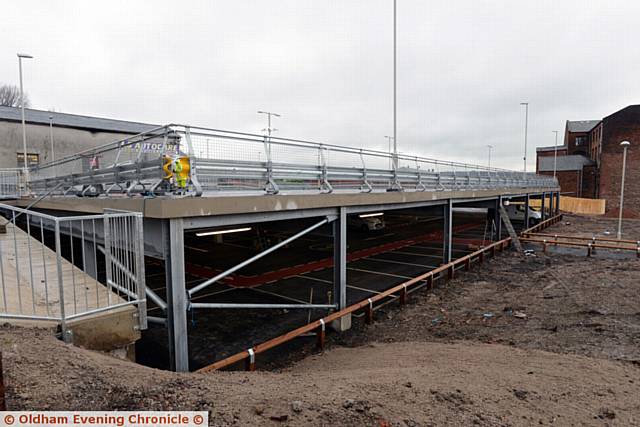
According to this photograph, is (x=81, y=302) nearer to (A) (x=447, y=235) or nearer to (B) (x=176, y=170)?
(B) (x=176, y=170)

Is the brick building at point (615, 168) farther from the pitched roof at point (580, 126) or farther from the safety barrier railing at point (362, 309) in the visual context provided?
the safety barrier railing at point (362, 309)

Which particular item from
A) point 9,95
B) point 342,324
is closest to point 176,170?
point 342,324

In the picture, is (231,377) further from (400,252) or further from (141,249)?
(400,252)

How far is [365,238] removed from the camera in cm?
2605

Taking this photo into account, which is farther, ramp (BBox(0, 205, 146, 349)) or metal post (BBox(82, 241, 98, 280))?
metal post (BBox(82, 241, 98, 280))

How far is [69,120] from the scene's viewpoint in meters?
32.2

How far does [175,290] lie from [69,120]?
112 ft

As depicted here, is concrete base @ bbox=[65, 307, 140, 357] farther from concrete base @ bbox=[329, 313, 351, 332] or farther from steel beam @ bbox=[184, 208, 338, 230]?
concrete base @ bbox=[329, 313, 351, 332]

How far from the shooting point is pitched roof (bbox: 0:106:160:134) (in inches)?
1148

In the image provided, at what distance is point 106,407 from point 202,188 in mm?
4094

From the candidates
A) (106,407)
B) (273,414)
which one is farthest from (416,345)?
(106,407)

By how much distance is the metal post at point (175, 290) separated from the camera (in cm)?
588

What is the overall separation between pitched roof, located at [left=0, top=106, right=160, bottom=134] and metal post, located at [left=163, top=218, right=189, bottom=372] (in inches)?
1263

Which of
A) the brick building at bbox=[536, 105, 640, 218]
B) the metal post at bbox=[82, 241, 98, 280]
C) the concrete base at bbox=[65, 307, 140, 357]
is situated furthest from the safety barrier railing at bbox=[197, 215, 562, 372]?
the brick building at bbox=[536, 105, 640, 218]
